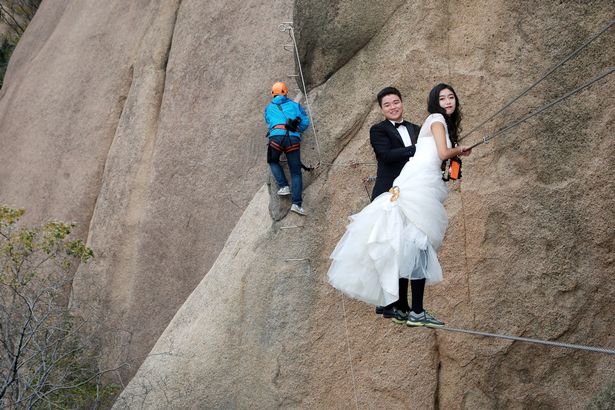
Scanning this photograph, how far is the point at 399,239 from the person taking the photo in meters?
5.50

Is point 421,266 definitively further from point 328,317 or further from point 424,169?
point 328,317

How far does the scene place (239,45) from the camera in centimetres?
1195

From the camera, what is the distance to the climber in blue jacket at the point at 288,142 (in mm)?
8352

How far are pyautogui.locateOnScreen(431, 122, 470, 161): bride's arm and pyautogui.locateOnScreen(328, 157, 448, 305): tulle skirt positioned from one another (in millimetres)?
161

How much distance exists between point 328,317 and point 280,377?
2.64ft

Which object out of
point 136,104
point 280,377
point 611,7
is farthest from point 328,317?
point 136,104

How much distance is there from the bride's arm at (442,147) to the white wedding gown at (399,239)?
0.06 meters

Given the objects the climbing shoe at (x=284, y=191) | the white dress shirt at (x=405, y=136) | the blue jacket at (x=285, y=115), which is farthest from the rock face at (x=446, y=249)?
the white dress shirt at (x=405, y=136)

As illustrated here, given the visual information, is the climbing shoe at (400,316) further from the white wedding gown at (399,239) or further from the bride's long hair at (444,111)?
the bride's long hair at (444,111)

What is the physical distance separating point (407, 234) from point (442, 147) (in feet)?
2.11

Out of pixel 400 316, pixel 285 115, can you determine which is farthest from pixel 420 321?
pixel 285 115

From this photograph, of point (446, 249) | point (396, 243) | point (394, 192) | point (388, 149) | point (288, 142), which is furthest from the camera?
point (288, 142)

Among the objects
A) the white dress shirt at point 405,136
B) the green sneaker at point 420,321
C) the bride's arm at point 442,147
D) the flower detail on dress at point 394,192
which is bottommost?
the green sneaker at point 420,321

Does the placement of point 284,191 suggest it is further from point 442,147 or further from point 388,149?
point 442,147
